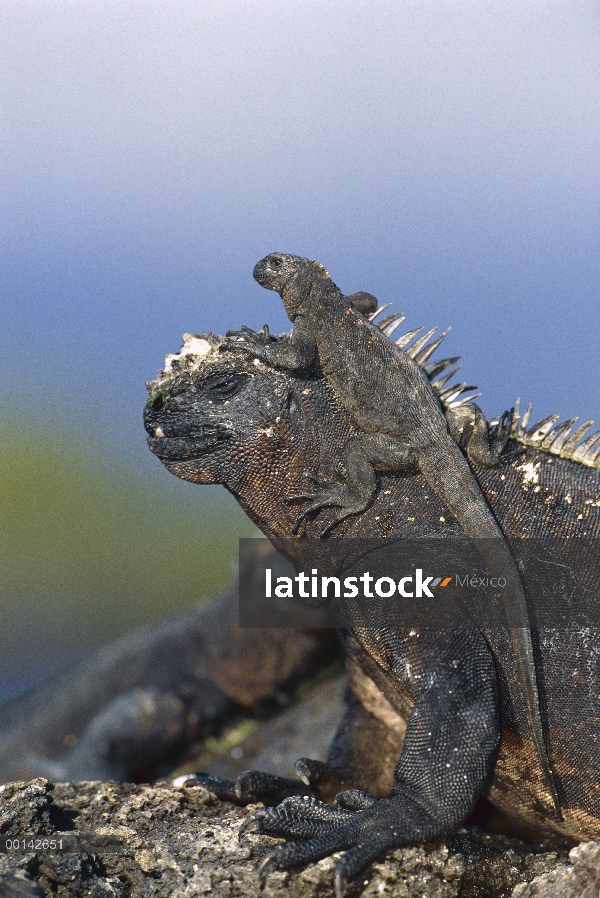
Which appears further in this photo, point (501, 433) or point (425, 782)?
point (501, 433)

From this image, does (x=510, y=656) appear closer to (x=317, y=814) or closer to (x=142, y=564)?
(x=317, y=814)

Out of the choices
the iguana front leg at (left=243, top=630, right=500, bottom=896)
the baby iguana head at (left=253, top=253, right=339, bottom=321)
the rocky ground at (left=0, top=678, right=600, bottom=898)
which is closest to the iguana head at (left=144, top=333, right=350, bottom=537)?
the baby iguana head at (left=253, top=253, right=339, bottom=321)

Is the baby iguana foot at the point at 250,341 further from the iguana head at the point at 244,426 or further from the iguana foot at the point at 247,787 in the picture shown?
the iguana foot at the point at 247,787

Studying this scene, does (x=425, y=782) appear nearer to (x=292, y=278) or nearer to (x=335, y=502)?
(x=335, y=502)

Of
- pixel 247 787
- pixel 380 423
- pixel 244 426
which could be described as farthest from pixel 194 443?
pixel 247 787

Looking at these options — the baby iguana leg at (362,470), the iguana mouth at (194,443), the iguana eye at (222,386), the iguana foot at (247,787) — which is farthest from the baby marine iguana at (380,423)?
the iguana foot at (247,787)
